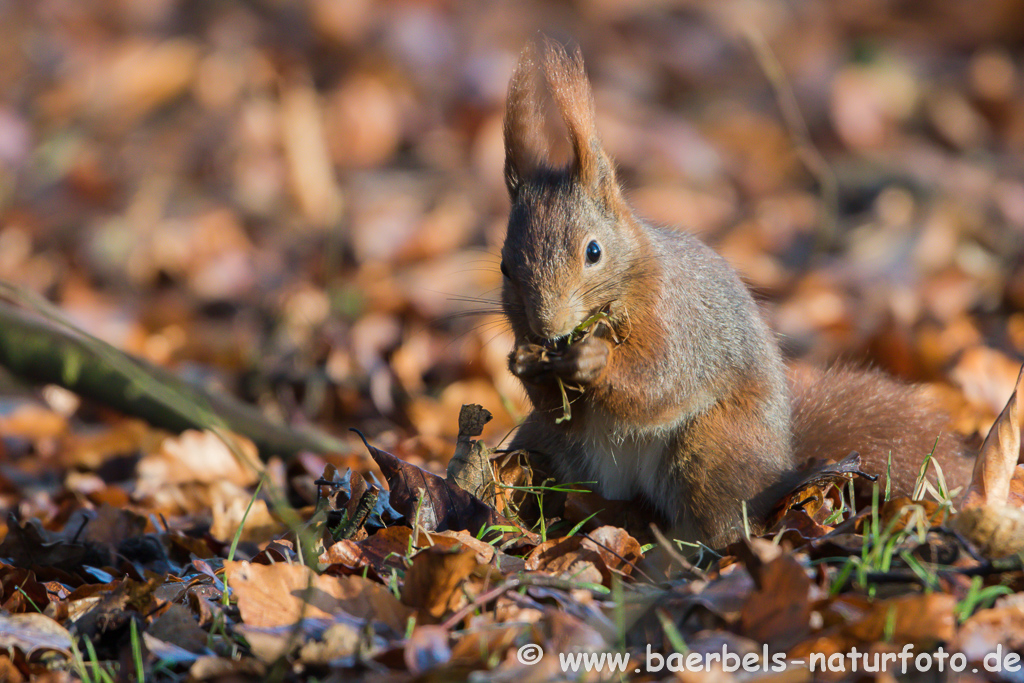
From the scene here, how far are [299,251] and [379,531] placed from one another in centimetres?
451

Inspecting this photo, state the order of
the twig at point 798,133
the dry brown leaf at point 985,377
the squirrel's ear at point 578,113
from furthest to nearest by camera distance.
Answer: the twig at point 798,133, the dry brown leaf at point 985,377, the squirrel's ear at point 578,113

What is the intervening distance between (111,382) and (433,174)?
3.89 meters

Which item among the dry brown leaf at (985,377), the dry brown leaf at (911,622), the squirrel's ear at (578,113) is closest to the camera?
the dry brown leaf at (911,622)

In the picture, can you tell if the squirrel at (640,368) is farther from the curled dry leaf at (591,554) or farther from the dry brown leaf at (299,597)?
the dry brown leaf at (299,597)

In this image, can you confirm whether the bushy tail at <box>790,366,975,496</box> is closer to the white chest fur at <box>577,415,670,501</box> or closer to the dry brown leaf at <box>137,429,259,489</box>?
the white chest fur at <box>577,415,670,501</box>

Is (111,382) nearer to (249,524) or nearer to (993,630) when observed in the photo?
(249,524)

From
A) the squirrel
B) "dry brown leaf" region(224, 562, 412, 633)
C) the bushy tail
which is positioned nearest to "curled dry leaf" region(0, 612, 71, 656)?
"dry brown leaf" region(224, 562, 412, 633)

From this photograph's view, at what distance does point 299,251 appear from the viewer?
20.7 feet

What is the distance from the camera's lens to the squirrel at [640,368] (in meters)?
2.36

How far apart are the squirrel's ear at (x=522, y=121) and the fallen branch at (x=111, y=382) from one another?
134 cm

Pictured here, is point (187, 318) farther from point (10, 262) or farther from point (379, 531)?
point (379, 531)

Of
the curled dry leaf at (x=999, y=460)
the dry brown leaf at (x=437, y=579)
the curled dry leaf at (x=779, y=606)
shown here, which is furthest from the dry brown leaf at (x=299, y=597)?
the curled dry leaf at (x=999, y=460)

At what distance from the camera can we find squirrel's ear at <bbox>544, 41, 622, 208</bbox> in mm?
2488

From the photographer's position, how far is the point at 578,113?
99.2 inches
